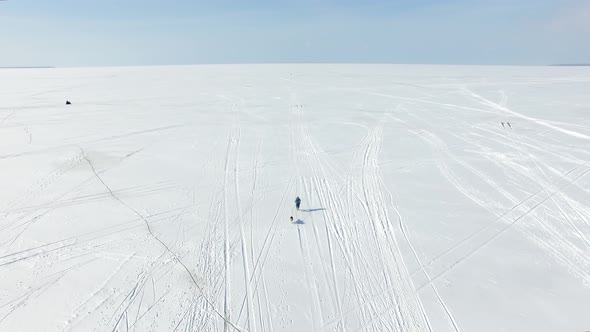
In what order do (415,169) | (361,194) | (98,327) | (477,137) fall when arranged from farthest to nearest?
1. (477,137)
2. (415,169)
3. (361,194)
4. (98,327)

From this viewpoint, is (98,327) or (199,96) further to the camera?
(199,96)

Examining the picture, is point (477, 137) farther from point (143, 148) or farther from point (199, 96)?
point (199, 96)

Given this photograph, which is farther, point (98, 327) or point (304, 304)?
point (304, 304)

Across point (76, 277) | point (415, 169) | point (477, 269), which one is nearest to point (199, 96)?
point (415, 169)

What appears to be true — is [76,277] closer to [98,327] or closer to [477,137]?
[98,327]

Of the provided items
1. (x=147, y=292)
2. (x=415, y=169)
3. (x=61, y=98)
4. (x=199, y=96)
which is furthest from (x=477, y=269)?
(x=61, y=98)

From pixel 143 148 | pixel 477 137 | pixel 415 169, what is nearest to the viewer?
pixel 415 169
